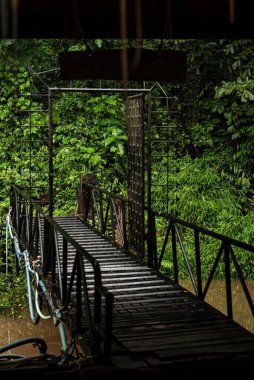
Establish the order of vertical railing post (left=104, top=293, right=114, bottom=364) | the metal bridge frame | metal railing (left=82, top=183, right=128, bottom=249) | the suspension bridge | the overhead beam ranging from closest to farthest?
the suspension bridge
vertical railing post (left=104, top=293, right=114, bottom=364)
the overhead beam
the metal bridge frame
metal railing (left=82, top=183, right=128, bottom=249)

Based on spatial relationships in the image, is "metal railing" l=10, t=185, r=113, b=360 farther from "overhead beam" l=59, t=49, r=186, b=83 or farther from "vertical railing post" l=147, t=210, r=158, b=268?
"overhead beam" l=59, t=49, r=186, b=83

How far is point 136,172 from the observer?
27.9ft

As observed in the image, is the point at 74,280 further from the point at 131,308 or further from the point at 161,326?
the point at 161,326

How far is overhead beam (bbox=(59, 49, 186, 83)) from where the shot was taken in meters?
4.32

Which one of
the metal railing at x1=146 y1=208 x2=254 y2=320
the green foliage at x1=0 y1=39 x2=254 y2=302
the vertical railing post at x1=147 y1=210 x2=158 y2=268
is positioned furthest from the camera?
the green foliage at x1=0 y1=39 x2=254 y2=302

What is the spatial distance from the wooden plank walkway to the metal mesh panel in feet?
1.76

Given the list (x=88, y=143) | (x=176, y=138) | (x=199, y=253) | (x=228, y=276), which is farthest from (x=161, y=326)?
(x=176, y=138)

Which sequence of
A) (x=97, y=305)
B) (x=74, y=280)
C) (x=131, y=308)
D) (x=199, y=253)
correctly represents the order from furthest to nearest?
(x=74, y=280) < (x=199, y=253) < (x=131, y=308) < (x=97, y=305)

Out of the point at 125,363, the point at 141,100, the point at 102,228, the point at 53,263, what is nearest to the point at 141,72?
the point at 125,363

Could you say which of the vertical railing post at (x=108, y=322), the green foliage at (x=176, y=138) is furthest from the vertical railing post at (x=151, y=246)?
the green foliage at (x=176, y=138)

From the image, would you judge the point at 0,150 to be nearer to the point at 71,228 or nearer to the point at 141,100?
the point at 71,228

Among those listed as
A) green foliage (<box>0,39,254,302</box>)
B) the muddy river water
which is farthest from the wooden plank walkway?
green foliage (<box>0,39,254,302</box>)

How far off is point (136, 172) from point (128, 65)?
13.7 ft

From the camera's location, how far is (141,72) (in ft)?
14.3
